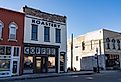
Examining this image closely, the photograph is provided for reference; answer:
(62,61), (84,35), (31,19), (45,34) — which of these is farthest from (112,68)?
(31,19)

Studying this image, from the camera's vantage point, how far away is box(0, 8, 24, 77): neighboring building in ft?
89.1

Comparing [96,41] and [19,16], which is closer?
[19,16]

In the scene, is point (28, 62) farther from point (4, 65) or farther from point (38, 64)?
point (4, 65)

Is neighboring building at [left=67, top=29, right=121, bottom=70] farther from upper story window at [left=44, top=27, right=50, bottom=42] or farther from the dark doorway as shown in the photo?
the dark doorway

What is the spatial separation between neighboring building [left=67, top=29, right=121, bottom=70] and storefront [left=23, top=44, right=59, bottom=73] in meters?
11.3

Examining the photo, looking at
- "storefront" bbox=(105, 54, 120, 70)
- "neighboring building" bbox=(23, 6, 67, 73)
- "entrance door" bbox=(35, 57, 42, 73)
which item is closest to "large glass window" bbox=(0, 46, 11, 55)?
"neighboring building" bbox=(23, 6, 67, 73)

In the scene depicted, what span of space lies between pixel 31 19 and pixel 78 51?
22069 mm

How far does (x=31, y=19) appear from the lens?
100 ft

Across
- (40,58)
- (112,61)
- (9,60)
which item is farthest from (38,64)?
(112,61)

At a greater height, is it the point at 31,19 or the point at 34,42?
the point at 31,19

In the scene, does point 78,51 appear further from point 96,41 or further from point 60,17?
point 60,17

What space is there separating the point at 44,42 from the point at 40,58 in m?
2.41

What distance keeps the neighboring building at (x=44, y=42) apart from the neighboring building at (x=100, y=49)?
1023 centimetres

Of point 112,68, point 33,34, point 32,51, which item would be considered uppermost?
point 33,34
